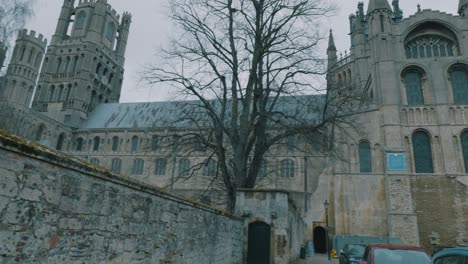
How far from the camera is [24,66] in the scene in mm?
46938

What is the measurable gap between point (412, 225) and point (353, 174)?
17.5 ft

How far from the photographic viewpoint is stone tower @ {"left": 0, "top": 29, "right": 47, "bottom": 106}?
4553cm

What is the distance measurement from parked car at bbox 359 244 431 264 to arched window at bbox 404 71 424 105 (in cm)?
2286

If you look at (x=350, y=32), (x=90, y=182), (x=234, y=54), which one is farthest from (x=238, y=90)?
(x=350, y=32)

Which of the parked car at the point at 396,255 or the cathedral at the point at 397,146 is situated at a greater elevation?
the cathedral at the point at 397,146

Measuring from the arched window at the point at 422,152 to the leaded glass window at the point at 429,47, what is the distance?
754cm

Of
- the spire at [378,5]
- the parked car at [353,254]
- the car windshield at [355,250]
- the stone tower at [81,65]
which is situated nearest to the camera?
the parked car at [353,254]

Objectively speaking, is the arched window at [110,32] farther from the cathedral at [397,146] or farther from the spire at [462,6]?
the spire at [462,6]

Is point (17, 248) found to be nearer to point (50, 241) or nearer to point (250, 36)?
point (50, 241)

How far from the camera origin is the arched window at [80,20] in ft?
186

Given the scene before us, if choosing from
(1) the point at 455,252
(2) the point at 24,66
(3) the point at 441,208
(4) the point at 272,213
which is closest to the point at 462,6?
(3) the point at 441,208

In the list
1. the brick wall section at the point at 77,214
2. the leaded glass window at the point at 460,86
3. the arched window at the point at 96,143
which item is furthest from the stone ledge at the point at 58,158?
the arched window at the point at 96,143

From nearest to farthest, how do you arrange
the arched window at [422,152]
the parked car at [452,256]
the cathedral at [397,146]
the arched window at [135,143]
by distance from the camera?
the parked car at [452,256] → the cathedral at [397,146] → the arched window at [422,152] → the arched window at [135,143]

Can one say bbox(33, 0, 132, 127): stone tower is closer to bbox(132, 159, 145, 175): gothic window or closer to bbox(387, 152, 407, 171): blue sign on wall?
bbox(132, 159, 145, 175): gothic window
